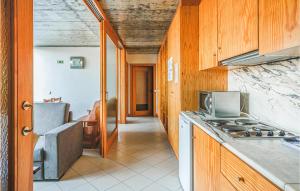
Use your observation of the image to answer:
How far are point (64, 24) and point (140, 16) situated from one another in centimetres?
162

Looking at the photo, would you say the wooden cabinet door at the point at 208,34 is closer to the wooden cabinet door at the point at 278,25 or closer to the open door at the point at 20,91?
the wooden cabinet door at the point at 278,25

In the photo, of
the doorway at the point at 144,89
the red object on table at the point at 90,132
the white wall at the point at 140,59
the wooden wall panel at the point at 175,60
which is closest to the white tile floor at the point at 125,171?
the red object on table at the point at 90,132

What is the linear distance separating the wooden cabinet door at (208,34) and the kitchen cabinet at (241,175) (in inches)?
41.4

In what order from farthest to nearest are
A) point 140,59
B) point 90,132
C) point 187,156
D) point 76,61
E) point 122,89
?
point 140,59
point 122,89
point 76,61
point 90,132
point 187,156

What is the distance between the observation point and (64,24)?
370 cm

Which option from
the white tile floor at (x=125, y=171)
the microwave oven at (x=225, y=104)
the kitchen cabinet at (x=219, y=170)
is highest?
the microwave oven at (x=225, y=104)

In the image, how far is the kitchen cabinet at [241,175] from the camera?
Result: 77 centimetres

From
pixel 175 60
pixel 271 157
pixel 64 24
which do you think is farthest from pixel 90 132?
pixel 271 157

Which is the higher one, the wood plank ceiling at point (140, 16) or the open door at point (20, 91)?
the wood plank ceiling at point (140, 16)

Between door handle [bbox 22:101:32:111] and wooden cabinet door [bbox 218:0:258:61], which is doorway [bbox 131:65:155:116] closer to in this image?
wooden cabinet door [bbox 218:0:258:61]

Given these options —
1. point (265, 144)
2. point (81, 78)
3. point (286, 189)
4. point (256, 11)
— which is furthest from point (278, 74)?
point (81, 78)

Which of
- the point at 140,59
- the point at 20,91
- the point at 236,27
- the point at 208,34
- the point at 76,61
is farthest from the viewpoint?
the point at 140,59

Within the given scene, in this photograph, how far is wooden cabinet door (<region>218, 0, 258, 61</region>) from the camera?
4.03 feet

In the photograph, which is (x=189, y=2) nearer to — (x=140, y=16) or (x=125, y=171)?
(x=140, y=16)
